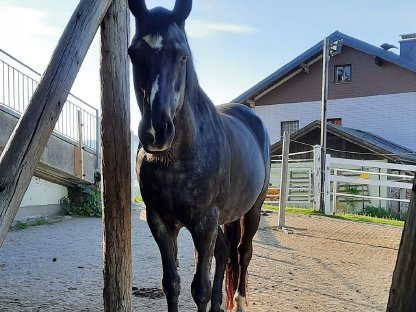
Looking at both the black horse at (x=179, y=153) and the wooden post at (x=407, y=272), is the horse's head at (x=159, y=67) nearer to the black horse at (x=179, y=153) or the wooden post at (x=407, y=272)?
the black horse at (x=179, y=153)

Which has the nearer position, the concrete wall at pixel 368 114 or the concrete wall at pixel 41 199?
the concrete wall at pixel 41 199

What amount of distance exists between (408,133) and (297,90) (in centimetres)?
568

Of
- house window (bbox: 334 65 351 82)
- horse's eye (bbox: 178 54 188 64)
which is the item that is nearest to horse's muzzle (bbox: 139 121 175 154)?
horse's eye (bbox: 178 54 188 64)

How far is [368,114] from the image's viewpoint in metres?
22.5

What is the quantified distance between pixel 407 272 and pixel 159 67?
158 cm

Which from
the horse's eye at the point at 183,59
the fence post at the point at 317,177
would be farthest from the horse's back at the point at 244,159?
the fence post at the point at 317,177

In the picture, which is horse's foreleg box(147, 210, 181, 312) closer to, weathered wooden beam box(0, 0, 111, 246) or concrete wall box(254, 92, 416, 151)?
weathered wooden beam box(0, 0, 111, 246)

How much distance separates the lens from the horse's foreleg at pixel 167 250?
2.88 metres

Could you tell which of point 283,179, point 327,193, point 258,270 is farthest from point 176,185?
point 327,193

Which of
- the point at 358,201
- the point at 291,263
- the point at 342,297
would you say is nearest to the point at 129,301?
the point at 342,297

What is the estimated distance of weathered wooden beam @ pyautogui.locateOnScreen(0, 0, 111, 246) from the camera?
2023 millimetres

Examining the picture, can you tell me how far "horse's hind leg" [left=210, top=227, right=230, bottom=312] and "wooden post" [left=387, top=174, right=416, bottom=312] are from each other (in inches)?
101

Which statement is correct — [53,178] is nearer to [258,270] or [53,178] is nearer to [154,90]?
[258,270]

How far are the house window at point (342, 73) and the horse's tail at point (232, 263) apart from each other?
2006 centimetres
